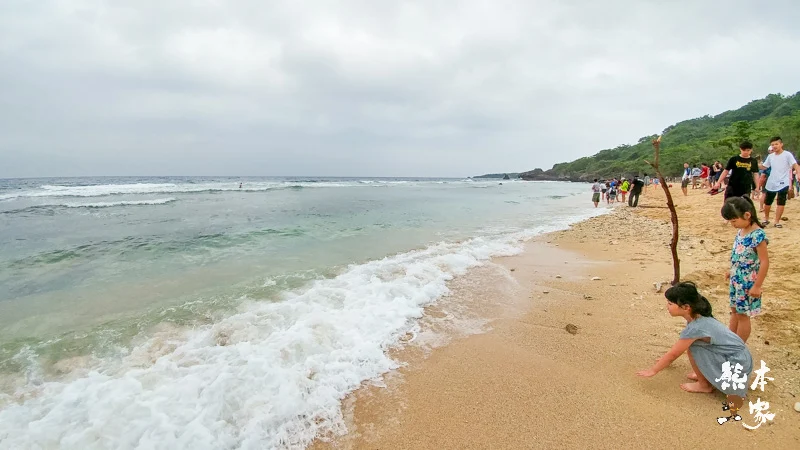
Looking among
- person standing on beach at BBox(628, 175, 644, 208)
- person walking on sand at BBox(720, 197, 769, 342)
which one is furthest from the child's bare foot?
person standing on beach at BBox(628, 175, 644, 208)

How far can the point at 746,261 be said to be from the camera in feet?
10.3

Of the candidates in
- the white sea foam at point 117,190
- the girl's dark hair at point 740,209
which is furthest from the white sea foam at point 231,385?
the white sea foam at point 117,190

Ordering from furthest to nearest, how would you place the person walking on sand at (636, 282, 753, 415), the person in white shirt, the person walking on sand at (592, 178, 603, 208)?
the person walking on sand at (592, 178, 603, 208)
the person in white shirt
the person walking on sand at (636, 282, 753, 415)

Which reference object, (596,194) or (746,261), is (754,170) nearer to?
(746,261)

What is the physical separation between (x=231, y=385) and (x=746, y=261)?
4.85m

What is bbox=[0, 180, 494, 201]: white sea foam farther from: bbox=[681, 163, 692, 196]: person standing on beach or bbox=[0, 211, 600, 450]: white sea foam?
bbox=[681, 163, 692, 196]: person standing on beach

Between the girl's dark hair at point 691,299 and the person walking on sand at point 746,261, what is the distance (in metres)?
0.63

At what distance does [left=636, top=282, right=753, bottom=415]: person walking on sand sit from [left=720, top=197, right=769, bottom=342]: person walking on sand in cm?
59

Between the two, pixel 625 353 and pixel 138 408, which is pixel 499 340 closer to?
Result: pixel 625 353

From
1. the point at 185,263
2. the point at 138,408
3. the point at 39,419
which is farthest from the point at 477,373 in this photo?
the point at 185,263

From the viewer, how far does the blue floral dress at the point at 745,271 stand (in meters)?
3.06

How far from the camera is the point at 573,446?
2365mm

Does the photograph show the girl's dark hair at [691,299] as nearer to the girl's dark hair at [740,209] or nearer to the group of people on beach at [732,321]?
the group of people on beach at [732,321]

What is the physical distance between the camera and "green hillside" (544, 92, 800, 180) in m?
36.2
